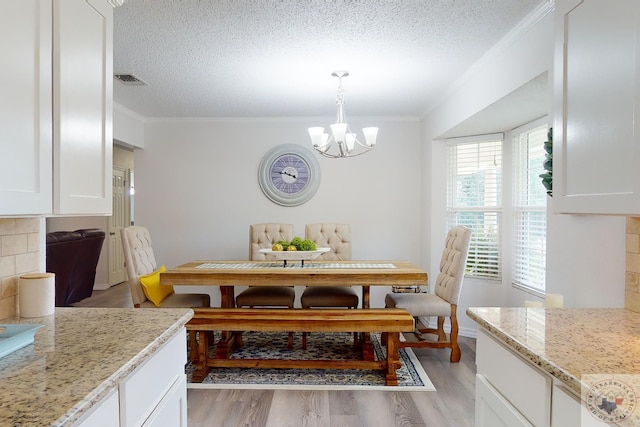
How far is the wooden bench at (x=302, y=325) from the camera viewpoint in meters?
2.81

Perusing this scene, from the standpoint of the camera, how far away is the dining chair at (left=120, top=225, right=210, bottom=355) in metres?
3.24

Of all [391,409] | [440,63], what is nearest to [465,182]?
[440,63]

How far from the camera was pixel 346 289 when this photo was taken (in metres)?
3.75

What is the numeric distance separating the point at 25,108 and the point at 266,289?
9.38ft

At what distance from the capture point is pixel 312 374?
3035 mm

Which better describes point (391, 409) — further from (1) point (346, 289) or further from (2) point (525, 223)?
(2) point (525, 223)

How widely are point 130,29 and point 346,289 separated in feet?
8.93

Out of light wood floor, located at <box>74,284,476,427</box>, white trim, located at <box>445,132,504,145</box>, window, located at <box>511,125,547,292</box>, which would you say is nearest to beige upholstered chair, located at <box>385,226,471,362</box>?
light wood floor, located at <box>74,284,476,427</box>

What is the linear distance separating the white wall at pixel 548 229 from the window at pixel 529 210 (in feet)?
0.68

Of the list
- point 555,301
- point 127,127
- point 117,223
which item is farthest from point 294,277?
point 117,223

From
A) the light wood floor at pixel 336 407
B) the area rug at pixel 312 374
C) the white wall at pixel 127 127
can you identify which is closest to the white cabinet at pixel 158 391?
the light wood floor at pixel 336 407

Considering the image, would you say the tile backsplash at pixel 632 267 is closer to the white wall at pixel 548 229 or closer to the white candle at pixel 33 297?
the white wall at pixel 548 229

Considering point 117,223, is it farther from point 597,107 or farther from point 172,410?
point 597,107

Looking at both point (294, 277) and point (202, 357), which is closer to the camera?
point (202, 357)
